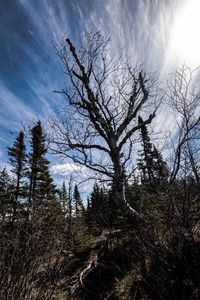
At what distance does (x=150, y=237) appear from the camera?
600 centimetres

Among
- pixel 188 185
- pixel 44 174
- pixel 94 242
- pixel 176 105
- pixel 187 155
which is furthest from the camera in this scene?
pixel 44 174

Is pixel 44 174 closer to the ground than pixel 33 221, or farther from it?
farther from it

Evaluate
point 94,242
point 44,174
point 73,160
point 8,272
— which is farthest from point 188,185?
point 44,174

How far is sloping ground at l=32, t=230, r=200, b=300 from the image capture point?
4348 mm

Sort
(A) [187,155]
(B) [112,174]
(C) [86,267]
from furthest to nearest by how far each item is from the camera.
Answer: (C) [86,267] < (B) [112,174] < (A) [187,155]

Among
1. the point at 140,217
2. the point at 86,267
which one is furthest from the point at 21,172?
the point at 140,217

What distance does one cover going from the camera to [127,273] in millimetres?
9188

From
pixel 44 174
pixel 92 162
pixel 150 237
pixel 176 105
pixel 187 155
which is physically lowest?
pixel 150 237

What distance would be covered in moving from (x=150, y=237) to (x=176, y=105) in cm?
369

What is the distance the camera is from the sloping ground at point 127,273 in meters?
4.35

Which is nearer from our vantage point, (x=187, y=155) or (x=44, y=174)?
(x=187, y=155)

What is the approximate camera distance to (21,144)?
26047 mm

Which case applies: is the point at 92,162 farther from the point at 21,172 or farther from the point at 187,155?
the point at 21,172

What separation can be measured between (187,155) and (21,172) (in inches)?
854
